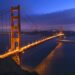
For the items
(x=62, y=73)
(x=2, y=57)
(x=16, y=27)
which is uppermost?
(x=16, y=27)

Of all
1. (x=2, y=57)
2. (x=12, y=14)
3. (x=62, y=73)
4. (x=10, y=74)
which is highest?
(x=12, y=14)

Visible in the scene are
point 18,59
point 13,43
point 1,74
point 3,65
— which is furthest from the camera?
point 13,43

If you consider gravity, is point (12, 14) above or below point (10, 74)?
above

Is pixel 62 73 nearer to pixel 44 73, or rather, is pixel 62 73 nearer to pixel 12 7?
pixel 44 73

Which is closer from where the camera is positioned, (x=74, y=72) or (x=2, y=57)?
(x=2, y=57)

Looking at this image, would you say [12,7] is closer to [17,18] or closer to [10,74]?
[17,18]

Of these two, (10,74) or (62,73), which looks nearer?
(10,74)

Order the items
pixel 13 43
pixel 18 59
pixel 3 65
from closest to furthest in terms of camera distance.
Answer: pixel 3 65 < pixel 18 59 < pixel 13 43

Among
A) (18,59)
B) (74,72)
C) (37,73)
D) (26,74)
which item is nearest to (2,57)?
(26,74)

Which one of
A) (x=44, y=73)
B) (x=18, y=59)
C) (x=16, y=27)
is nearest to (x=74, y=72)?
(x=44, y=73)
